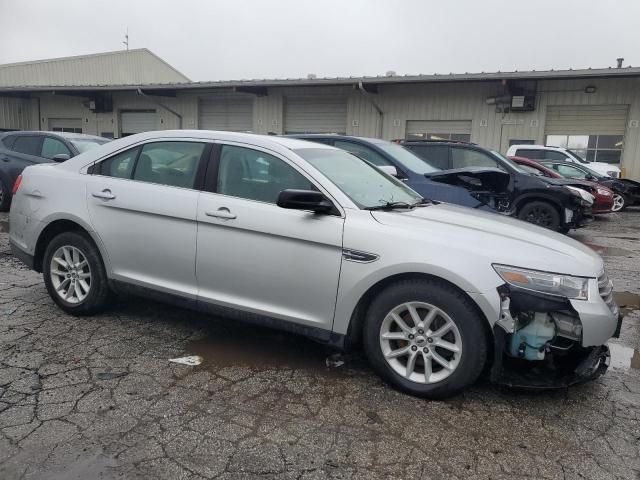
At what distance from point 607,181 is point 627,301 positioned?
9909 mm

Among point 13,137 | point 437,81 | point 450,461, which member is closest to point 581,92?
point 437,81

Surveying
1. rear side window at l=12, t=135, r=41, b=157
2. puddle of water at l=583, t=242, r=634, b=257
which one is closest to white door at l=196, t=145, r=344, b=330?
puddle of water at l=583, t=242, r=634, b=257

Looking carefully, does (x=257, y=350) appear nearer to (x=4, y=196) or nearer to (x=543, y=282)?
(x=543, y=282)

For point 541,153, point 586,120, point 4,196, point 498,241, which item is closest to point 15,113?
point 4,196

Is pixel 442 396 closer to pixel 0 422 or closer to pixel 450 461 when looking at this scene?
pixel 450 461

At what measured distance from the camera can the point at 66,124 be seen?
25422 millimetres

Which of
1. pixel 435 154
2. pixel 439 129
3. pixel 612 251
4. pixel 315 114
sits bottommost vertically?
pixel 612 251

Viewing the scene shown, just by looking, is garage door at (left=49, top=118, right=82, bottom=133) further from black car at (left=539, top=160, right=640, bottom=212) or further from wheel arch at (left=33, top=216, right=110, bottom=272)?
wheel arch at (left=33, top=216, right=110, bottom=272)

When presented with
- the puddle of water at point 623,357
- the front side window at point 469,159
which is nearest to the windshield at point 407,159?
the front side window at point 469,159

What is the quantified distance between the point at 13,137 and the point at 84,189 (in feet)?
23.7

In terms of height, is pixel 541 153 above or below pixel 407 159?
above

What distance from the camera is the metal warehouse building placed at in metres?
16.6

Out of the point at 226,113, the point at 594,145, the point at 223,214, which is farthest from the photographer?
the point at 226,113

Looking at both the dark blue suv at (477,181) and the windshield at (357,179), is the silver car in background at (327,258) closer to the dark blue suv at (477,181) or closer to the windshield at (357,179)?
the windshield at (357,179)
